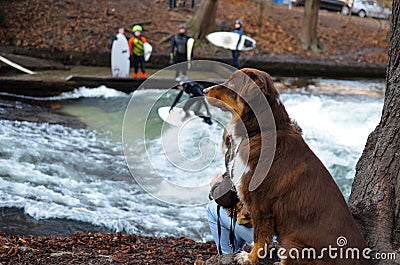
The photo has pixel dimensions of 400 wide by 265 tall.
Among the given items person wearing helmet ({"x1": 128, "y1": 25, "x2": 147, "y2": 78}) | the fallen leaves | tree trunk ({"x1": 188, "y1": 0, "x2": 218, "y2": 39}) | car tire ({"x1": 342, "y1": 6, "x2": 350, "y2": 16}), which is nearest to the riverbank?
tree trunk ({"x1": 188, "y1": 0, "x2": 218, "y2": 39})

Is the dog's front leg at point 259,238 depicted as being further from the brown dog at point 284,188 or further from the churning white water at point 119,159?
the churning white water at point 119,159

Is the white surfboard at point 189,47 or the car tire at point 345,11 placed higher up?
the car tire at point 345,11

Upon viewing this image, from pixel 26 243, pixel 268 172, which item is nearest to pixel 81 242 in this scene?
pixel 26 243

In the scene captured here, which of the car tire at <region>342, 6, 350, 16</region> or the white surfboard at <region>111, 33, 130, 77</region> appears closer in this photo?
the white surfboard at <region>111, 33, 130, 77</region>

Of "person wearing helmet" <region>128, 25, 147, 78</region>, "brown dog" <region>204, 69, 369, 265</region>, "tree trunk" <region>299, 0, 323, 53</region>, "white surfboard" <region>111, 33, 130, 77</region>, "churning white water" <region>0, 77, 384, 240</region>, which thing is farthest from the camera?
"tree trunk" <region>299, 0, 323, 53</region>

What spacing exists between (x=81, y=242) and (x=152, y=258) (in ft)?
3.67

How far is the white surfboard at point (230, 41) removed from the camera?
2302 cm

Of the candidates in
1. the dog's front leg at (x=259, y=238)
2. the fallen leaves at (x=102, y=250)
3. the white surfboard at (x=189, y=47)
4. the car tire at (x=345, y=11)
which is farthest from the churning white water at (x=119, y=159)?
the car tire at (x=345, y=11)

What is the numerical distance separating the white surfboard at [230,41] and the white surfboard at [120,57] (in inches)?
223

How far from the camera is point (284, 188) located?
3551mm

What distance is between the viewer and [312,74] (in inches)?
951

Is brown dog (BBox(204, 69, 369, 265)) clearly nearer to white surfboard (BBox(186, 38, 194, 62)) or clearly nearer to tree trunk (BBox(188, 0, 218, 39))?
white surfboard (BBox(186, 38, 194, 62))

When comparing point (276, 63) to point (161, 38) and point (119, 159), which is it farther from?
point (119, 159)

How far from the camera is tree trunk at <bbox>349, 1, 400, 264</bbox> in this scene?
13.5 ft
